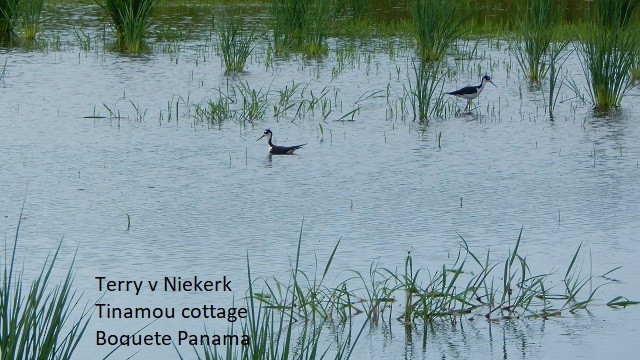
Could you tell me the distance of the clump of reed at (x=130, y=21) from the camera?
47.2 ft

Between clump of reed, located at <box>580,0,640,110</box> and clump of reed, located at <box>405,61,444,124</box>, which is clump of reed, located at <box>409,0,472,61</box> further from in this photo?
clump of reed, located at <box>405,61,444,124</box>

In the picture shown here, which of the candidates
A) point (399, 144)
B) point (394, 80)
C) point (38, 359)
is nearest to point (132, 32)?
point (394, 80)

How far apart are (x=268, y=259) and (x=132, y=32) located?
9.07 m

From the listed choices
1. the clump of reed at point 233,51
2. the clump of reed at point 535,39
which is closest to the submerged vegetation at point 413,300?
the clump of reed at point 535,39

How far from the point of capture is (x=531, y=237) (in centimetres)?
639

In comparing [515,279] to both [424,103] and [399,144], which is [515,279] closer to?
[399,144]

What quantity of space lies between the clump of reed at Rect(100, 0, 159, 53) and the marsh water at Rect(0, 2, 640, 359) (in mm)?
1274

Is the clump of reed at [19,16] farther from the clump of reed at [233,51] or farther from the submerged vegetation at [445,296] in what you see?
the submerged vegetation at [445,296]

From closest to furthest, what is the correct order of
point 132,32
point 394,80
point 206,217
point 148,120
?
1. point 206,217
2. point 148,120
3. point 394,80
4. point 132,32

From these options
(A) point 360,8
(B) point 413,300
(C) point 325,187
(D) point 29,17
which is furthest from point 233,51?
(B) point 413,300

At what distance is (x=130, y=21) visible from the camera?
47.4 ft

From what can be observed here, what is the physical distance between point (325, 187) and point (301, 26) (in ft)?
25.3

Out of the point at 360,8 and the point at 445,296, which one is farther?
the point at 360,8

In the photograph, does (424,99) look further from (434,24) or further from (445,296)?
(445,296)
